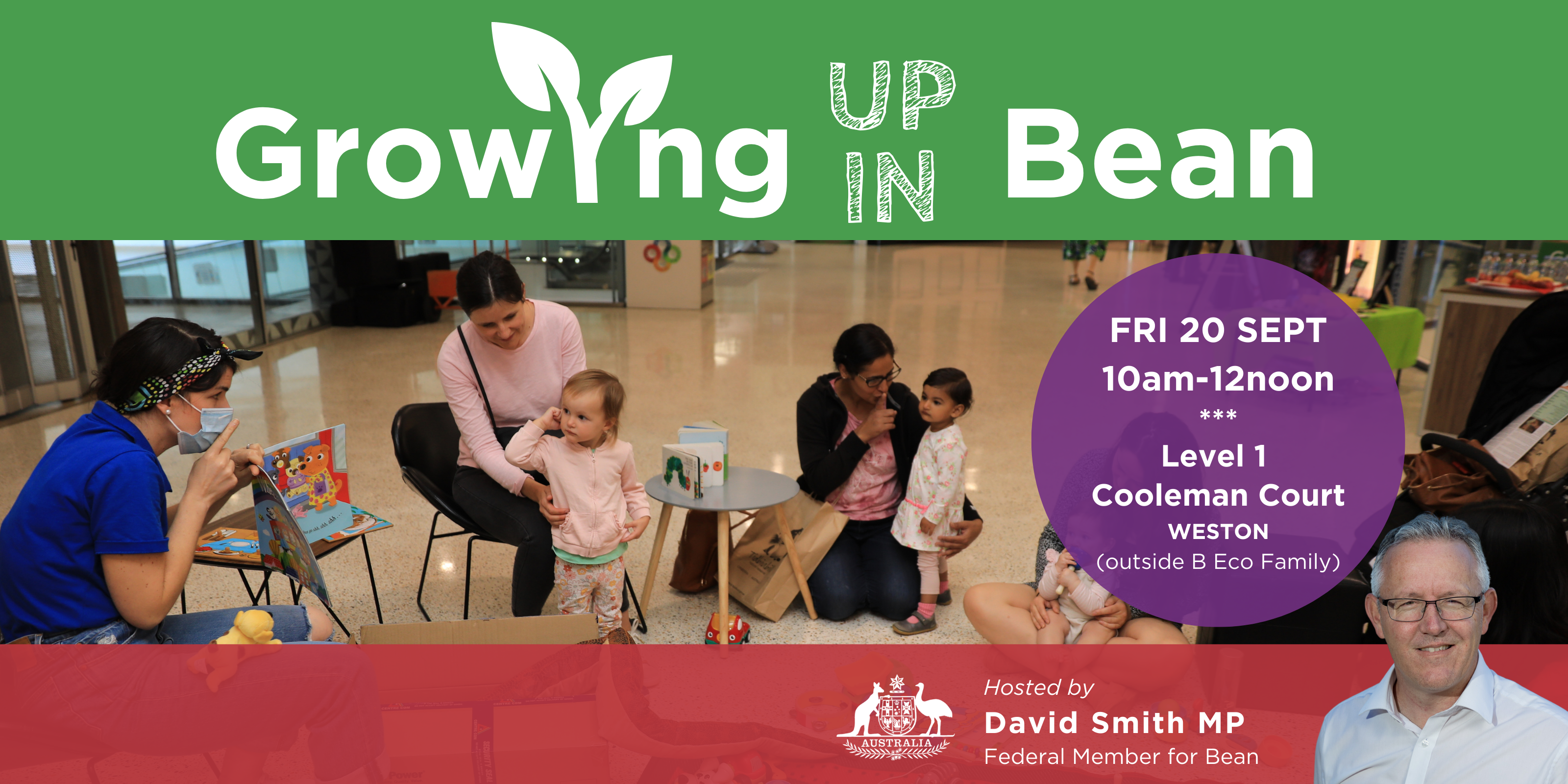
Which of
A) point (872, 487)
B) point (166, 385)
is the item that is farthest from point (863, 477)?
point (166, 385)

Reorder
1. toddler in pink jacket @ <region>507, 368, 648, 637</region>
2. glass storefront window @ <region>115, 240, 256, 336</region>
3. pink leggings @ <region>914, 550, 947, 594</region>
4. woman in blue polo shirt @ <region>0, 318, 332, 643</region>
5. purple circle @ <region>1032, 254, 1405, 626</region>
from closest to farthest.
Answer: woman in blue polo shirt @ <region>0, 318, 332, 643</region>
purple circle @ <region>1032, 254, 1405, 626</region>
toddler in pink jacket @ <region>507, 368, 648, 637</region>
pink leggings @ <region>914, 550, 947, 594</region>
glass storefront window @ <region>115, 240, 256, 336</region>

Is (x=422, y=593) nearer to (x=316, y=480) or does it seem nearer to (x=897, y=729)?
(x=316, y=480)

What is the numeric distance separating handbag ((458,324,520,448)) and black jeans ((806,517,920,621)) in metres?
1.33

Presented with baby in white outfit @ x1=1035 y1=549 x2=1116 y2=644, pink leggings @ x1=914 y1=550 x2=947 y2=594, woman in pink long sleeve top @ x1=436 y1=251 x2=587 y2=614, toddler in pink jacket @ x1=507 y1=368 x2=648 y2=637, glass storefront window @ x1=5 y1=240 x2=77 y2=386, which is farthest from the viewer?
glass storefront window @ x1=5 y1=240 x2=77 y2=386

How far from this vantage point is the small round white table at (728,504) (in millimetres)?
3666

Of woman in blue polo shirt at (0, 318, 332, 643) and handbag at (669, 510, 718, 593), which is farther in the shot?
handbag at (669, 510, 718, 593)

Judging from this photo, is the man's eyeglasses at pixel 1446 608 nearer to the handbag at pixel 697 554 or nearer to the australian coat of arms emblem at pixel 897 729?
the australian coat of arms emblem at pixel 897 729

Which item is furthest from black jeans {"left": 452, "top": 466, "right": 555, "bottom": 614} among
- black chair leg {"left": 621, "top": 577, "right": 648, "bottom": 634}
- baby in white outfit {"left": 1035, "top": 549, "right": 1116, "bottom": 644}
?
baby in white outfit {"left": 1035, "top": 549, "right": 1116, "bottom": 644}

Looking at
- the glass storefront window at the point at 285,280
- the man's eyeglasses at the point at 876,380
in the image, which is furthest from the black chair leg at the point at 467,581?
the glass storefront window at the point at 285,280

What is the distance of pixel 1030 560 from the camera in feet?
15.0

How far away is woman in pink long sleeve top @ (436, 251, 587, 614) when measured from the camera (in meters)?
3.51

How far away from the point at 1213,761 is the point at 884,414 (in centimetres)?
168

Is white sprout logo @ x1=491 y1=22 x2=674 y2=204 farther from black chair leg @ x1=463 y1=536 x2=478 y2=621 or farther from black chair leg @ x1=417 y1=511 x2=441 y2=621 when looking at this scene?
black chair leg @ x1=417 y1=511 x2=441 y2=621

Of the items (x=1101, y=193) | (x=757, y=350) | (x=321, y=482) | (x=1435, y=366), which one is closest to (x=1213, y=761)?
(x=1101, y=193)
